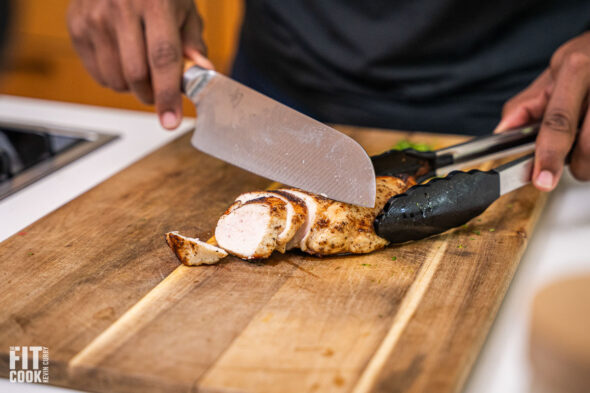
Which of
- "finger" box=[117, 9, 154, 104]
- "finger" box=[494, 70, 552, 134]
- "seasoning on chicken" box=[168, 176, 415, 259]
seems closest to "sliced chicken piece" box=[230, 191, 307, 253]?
"seasoning on chicken" box=[168, 176, 415, 259]

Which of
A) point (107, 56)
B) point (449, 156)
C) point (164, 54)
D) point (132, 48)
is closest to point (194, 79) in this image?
point (164, 54)

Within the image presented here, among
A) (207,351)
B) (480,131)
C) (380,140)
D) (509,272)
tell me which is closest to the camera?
(207,351)

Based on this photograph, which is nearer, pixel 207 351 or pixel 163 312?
pixel 207 351

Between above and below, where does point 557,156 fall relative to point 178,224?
above

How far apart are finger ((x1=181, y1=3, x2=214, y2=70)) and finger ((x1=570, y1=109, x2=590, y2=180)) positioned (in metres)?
1.08

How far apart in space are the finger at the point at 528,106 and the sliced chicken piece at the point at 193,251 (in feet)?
3.29

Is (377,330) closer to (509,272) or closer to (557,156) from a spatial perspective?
(509,272)

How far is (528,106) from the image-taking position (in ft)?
6.26

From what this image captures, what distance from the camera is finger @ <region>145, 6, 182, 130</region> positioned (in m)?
1.83

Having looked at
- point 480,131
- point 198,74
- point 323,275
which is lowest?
point 480,131

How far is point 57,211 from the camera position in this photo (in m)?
1.65

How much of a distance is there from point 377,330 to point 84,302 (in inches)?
22.6

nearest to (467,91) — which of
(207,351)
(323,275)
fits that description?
(323,275)

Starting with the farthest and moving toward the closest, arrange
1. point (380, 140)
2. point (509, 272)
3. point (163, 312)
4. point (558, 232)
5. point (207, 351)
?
point (380, 140) → point (558, 232) → point (509, 272) → point (163, 312) → point (207, 351)
